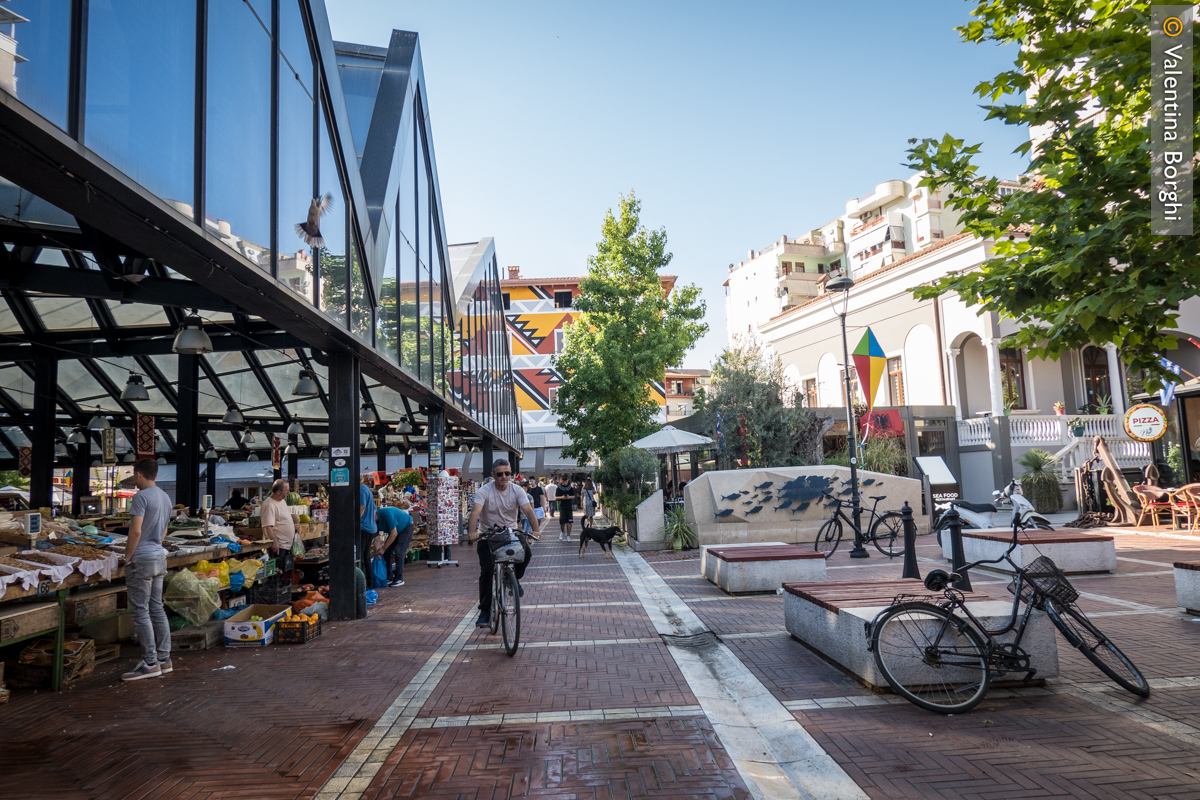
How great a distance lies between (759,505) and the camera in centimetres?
1558

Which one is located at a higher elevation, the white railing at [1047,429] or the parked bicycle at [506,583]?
the white railing at [1047,429]

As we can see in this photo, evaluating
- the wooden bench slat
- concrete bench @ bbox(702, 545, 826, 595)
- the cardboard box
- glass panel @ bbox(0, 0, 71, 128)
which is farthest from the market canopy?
glass panel @ bbox(0, 0, 71, 128)

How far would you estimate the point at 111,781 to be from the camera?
4055 millimetres

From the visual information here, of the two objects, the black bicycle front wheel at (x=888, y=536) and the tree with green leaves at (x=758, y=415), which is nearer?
the black bicycle front wheel at (x=888, y=536)

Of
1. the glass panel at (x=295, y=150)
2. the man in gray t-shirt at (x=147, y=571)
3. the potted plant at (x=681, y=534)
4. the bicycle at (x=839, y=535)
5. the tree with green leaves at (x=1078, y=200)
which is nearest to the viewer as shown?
the tree with green leaves at (x=1078, y=200)

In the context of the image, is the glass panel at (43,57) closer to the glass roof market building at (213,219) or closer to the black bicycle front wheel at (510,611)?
the glass roof market building at (213,219)

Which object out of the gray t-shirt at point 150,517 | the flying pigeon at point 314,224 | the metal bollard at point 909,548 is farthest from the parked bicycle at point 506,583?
the metal bollard at point 909,548

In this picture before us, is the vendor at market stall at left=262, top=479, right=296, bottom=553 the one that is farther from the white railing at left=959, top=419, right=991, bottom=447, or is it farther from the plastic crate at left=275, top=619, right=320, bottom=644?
the white railing at left=959, top=419, right=991, bottom=447

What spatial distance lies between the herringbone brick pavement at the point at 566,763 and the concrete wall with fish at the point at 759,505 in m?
11.0

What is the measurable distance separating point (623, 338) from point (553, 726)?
19.7m

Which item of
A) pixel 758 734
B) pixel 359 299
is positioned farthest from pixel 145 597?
pixel 758 734

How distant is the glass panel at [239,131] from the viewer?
5.98m

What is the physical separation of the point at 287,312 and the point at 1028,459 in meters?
21.3

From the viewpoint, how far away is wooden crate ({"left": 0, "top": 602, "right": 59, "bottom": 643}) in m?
5.73
